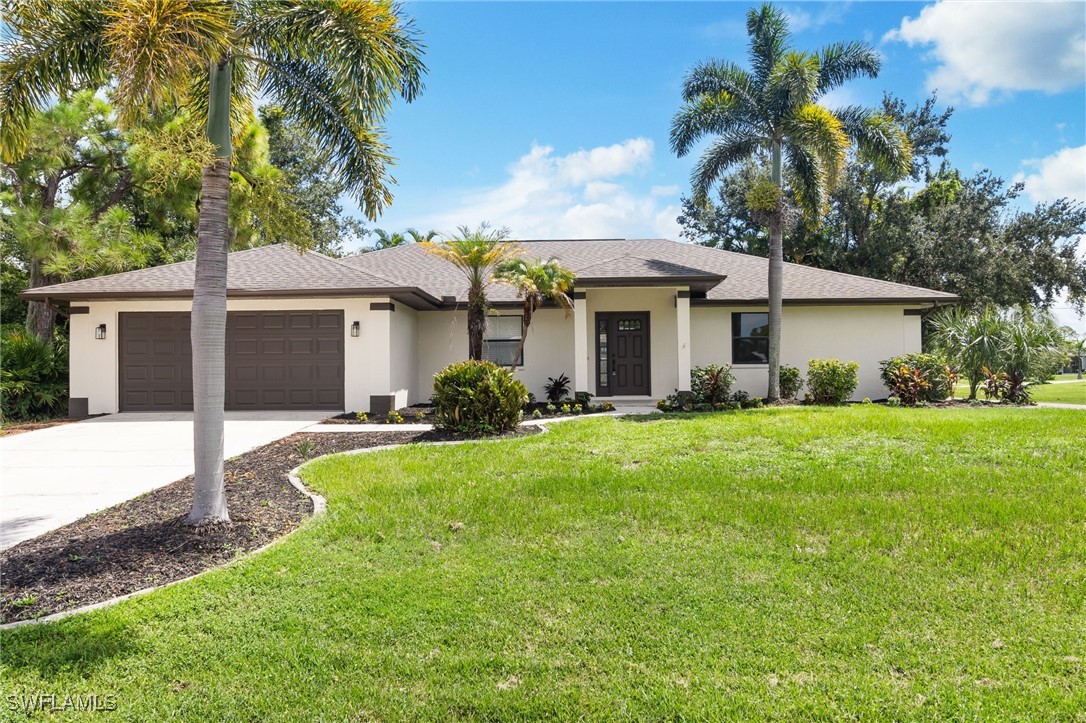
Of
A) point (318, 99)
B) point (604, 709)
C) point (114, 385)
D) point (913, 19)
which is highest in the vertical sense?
point (913, 19)

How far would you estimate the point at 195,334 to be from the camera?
4785 mm

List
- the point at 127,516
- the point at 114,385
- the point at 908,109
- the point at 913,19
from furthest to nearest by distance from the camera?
the point at 908,109, the point at 114,385, the point at 913,19, the point at 127,516

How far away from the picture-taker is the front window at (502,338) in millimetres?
15047

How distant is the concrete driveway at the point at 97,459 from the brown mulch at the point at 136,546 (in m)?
0.41

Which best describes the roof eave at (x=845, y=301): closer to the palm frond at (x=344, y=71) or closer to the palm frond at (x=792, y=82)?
the palm frond at (x=792, y=82)

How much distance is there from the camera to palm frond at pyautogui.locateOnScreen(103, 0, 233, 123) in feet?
12.6

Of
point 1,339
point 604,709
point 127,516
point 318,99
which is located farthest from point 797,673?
point 1,339

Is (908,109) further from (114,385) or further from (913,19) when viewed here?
(114,385)

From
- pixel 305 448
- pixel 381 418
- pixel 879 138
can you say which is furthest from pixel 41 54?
pixel 879 138

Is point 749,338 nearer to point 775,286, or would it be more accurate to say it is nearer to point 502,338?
point 775,286

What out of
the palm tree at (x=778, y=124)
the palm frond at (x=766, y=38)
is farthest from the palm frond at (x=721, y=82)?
the palm frond at (x=766, y=38)

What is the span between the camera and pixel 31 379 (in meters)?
13.3

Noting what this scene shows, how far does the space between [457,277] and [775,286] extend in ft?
27.0

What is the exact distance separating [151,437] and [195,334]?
21.7 feet
